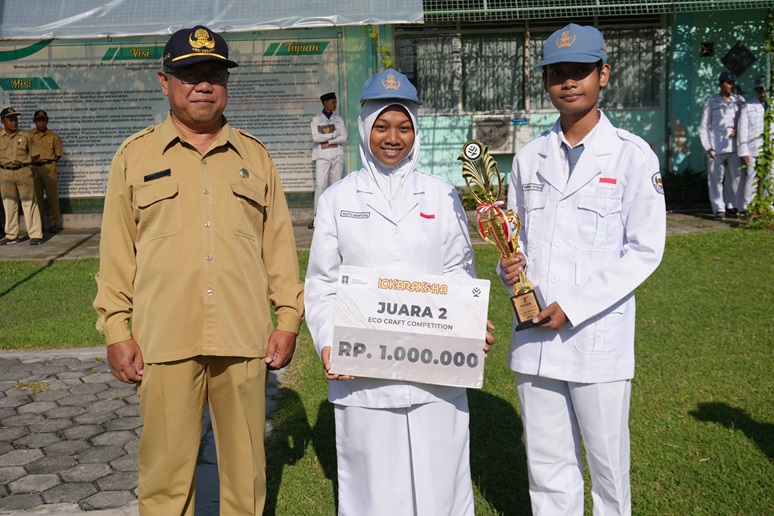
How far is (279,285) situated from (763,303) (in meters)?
6.56

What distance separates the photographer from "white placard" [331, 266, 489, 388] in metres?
3.34

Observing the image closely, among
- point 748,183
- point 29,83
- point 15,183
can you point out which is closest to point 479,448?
point 748,183

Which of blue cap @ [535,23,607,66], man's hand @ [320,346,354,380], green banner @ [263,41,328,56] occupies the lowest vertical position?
man's hand @ [320,346,354,380]

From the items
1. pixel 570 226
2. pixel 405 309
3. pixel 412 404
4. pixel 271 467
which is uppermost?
pixel 570 226

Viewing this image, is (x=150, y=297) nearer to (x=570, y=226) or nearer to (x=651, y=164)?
(x=570, y=226)

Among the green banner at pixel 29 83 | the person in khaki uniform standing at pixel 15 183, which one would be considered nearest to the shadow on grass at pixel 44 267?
the person in khaki uniform standing at pixel 15 183

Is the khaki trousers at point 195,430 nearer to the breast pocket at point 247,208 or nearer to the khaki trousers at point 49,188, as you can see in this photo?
the breast pocket at point 247,208

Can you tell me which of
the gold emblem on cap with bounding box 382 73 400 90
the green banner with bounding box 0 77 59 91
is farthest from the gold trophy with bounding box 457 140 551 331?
the green banner with bounding box 0 77 59 91

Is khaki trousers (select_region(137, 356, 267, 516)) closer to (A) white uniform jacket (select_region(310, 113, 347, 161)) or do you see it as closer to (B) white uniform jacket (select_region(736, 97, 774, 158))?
(A) white uniform jacket (select_region(310, 113, 347, 161))

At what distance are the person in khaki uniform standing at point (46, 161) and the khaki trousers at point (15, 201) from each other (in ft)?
1.04

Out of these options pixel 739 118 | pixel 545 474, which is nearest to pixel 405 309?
pixel 545 474

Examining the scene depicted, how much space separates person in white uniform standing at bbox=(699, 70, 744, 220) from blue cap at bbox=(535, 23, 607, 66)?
11405 millimetres

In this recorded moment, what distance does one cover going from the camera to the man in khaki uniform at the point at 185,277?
10.9ft

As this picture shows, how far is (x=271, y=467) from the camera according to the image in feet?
16.5
